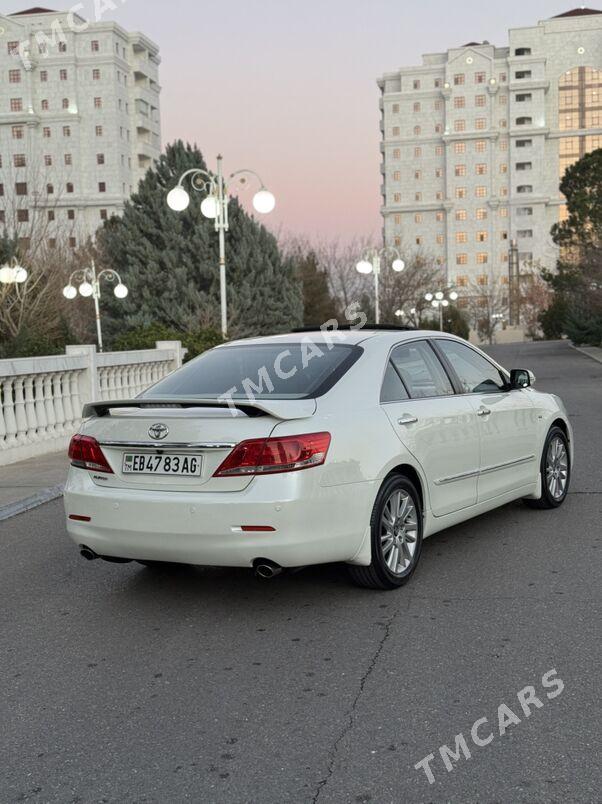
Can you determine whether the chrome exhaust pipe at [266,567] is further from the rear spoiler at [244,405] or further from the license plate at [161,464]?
the rear spoiler at [244,405]

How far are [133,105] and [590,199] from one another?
253ft

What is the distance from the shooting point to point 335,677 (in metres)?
4.04

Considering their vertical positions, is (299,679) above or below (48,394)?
below

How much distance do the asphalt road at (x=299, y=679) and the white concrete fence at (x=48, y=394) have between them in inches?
205

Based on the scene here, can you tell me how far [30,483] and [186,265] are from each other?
80.5 ft

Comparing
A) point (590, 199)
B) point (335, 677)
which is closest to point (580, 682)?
point (335, 677)

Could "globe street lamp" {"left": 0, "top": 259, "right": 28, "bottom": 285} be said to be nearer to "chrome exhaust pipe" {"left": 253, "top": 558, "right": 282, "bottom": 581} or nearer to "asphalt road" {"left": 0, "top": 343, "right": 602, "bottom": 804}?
"asphalt road" {"left": 0, "top": 343, "right": 602, "bottom": 804}

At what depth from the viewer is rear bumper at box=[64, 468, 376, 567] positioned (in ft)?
15.2

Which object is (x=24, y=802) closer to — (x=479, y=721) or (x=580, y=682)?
(x=479, y=721)

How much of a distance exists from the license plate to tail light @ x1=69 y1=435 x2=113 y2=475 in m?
0.16

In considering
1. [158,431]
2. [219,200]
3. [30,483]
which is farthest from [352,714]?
[219,200]

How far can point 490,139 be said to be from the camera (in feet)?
430

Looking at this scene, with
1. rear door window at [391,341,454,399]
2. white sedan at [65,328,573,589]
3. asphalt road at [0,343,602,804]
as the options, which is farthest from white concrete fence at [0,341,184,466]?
rear door window at [391,341,454,399]

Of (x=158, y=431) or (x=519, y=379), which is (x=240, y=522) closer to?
(x=158, y=431)
